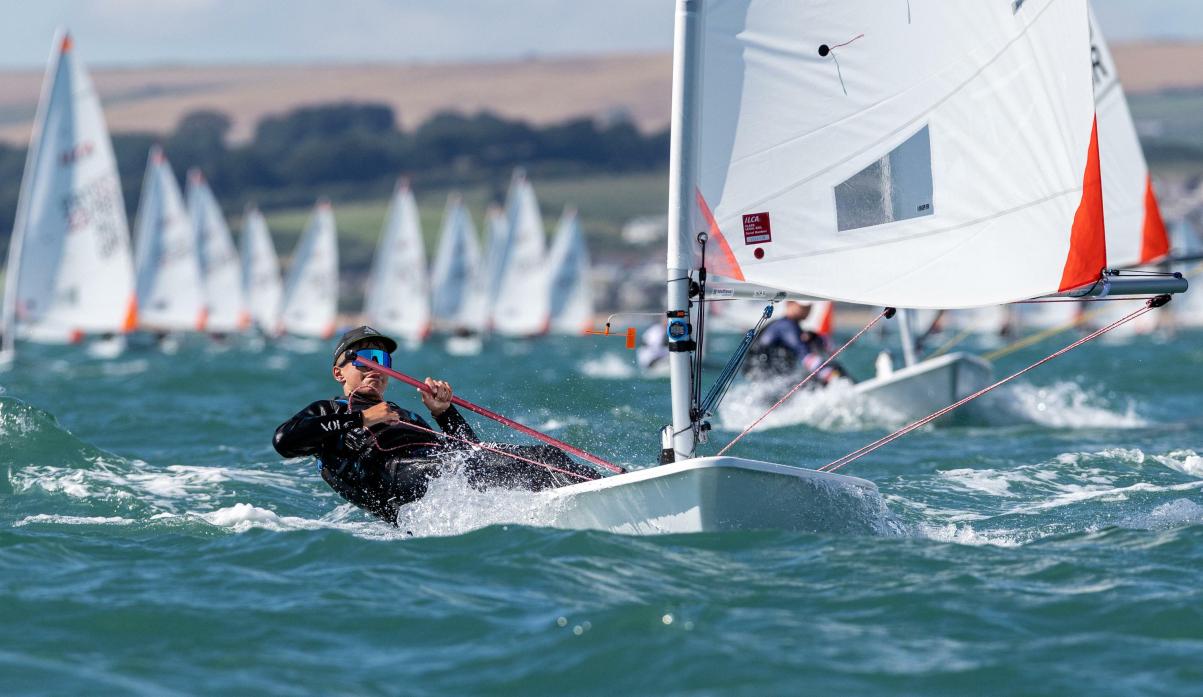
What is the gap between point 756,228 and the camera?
728 centimetres

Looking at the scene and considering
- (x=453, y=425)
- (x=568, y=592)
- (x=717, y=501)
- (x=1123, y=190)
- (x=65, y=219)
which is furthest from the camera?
(x=65, y=219)

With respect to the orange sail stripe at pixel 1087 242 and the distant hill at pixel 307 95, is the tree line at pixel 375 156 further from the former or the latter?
the orange sail stripe at pixel 1087 242

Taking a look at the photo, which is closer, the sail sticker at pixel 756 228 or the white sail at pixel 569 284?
the sail sticker at pixel 756 228

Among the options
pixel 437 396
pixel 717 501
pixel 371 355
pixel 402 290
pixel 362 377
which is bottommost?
pixel 717 501

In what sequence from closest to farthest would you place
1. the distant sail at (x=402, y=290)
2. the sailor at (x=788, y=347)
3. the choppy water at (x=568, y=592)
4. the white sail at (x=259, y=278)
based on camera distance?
the choppy water at (x=568, y=592) → the sailor at (x=788, y=347) → the distant sail at (x=402, y=290) → the white sail at (x=259, y=278)

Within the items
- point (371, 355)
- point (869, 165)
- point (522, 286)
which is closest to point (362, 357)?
point (371, 355)

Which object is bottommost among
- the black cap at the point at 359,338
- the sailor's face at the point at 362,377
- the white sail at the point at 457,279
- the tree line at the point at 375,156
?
the sailor's face at the point at 362,377

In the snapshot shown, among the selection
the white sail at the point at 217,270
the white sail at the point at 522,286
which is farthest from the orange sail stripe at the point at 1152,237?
the white sail at the point at 217,270

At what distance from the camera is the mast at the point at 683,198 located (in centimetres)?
702

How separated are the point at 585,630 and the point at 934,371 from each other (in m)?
9.30

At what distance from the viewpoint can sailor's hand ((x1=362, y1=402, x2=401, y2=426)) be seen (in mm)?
7609

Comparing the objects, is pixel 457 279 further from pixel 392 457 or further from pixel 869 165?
pixel 869 165

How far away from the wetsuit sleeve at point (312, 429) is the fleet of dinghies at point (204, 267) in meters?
18.6

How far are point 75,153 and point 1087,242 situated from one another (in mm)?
20794
